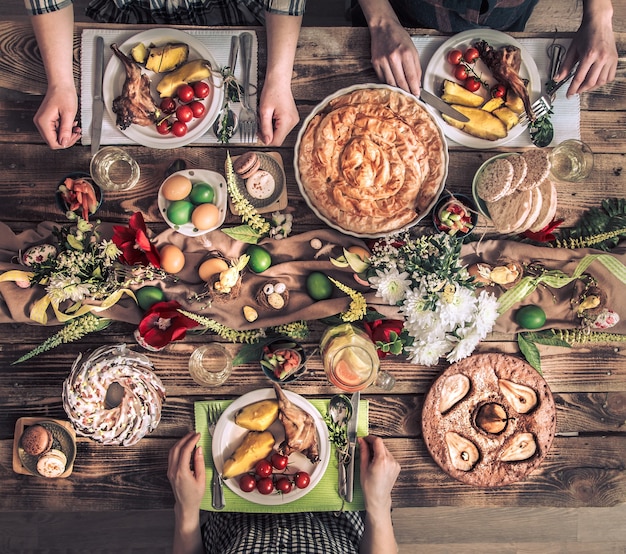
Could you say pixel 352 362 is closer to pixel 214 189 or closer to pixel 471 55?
pixel 214 189

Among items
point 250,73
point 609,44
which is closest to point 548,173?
point 609,44

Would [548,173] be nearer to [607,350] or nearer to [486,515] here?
[607,350]

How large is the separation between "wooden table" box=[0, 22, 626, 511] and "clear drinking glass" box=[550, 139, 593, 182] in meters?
0.08

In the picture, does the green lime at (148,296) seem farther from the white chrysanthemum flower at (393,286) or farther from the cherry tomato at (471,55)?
the cherry tomato at (471,55)

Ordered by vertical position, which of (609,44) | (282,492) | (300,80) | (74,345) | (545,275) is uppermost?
(609,44)

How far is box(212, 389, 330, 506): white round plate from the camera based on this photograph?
1673 millimetres

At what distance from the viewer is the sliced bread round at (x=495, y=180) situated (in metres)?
1.54

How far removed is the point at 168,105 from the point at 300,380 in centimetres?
103

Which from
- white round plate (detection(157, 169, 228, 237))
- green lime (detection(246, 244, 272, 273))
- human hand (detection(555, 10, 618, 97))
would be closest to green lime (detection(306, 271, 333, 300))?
green lime (detection(246, 244, 272, 273))

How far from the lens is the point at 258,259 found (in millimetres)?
1617

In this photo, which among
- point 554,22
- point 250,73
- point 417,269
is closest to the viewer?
point 417,269

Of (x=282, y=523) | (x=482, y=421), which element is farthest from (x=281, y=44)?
(x=282, y=523)

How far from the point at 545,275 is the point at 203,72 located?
51.6 inches

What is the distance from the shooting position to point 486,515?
8.59 ft
